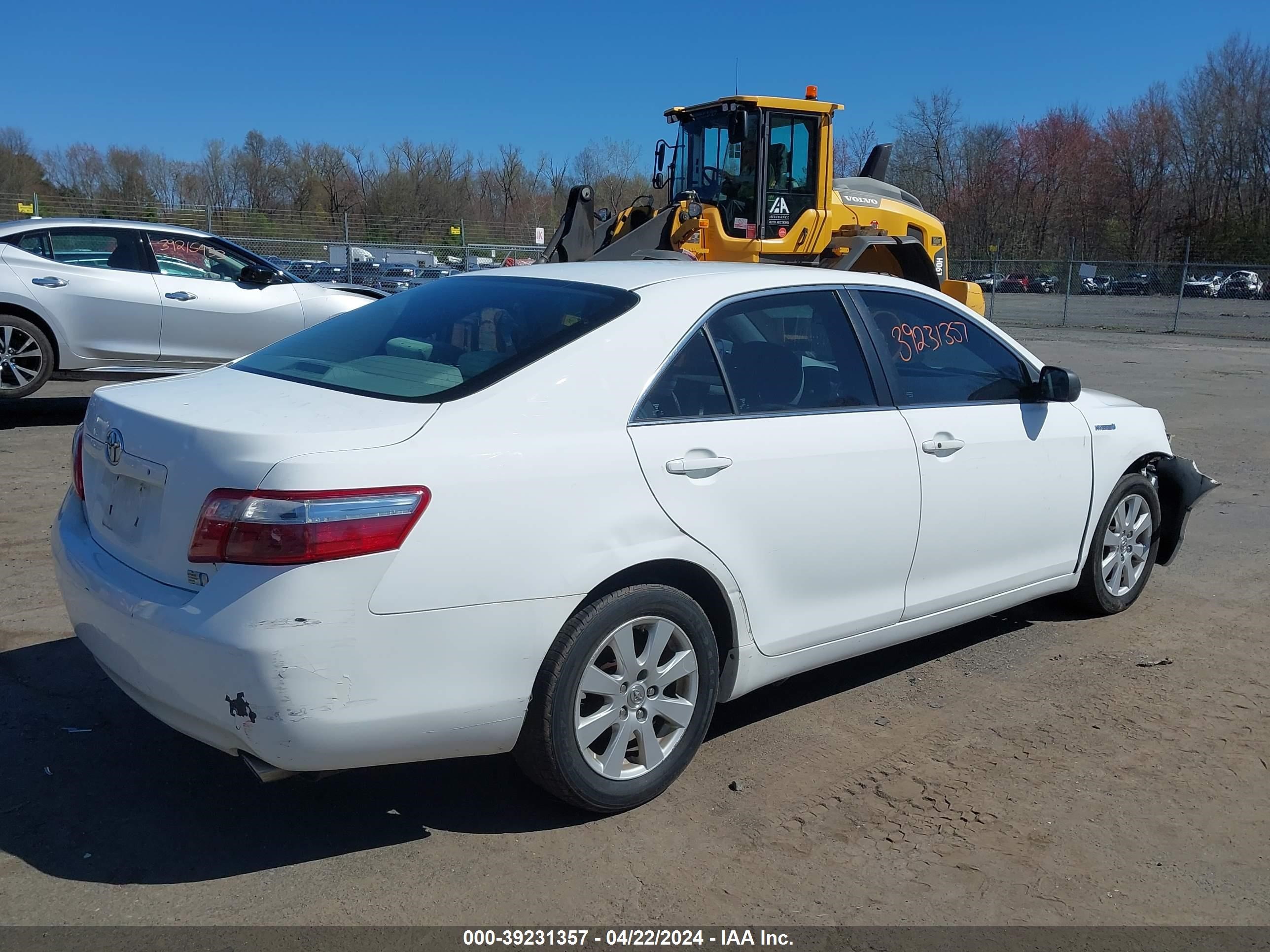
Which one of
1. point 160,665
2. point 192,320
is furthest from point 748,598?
point 192,320

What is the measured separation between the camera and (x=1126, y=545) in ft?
17.0

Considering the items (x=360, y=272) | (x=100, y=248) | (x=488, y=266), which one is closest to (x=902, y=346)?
(x=100, y=248)

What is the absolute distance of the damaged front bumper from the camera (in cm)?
539

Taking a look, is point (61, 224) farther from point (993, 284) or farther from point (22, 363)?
point (993, 284)

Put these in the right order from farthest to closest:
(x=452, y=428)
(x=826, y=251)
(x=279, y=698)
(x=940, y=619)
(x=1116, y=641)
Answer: (x=826, y=251) → (x=1116, y=641) → (x=940, y=619) → (x=452, y=428) → (x=279, y=698)

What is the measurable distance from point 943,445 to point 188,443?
2630 millimetres

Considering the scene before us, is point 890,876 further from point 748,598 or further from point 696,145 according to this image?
point 696,145

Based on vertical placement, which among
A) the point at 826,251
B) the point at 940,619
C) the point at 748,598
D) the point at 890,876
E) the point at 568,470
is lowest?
the point at 890,876

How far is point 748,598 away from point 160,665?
1.74 m

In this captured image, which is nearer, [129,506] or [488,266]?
[129,506]

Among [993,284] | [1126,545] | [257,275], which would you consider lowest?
[1126,545]

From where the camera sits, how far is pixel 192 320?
383 inches

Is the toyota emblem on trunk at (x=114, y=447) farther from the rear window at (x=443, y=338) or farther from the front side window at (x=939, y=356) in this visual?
the front side window at (x=939, y=356)
